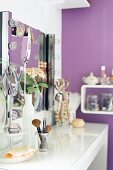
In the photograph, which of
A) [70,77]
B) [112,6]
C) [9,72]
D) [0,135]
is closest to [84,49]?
[70,77]

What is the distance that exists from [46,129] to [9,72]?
0.40 m

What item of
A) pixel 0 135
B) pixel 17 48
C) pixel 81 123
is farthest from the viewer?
pixel 81 123

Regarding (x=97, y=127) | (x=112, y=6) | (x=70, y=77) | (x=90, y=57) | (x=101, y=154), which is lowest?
(x=101, y=154)

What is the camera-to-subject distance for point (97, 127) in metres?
2.28

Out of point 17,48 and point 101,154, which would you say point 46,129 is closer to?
point 17,48

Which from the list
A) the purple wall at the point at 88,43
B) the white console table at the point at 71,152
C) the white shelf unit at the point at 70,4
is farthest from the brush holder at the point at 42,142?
the white shelf unit at the point at 70,4

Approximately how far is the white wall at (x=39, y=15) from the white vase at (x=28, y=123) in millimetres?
583

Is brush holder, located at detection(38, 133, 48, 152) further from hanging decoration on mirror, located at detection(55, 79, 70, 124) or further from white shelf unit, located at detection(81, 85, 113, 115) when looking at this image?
white shelf unit, located at detection(81, 85, 113, 115)

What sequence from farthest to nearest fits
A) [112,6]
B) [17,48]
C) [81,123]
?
[112,6] < [81,123] < [17,48]

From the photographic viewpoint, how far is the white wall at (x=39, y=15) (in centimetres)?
172

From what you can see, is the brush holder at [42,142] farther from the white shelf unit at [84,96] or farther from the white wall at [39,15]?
the white shelf unit at [84,96]

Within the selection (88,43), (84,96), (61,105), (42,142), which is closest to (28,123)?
(42,142)

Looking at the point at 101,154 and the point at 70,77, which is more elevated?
the point at 70,77

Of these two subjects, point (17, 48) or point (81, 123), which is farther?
point (81, 123)
